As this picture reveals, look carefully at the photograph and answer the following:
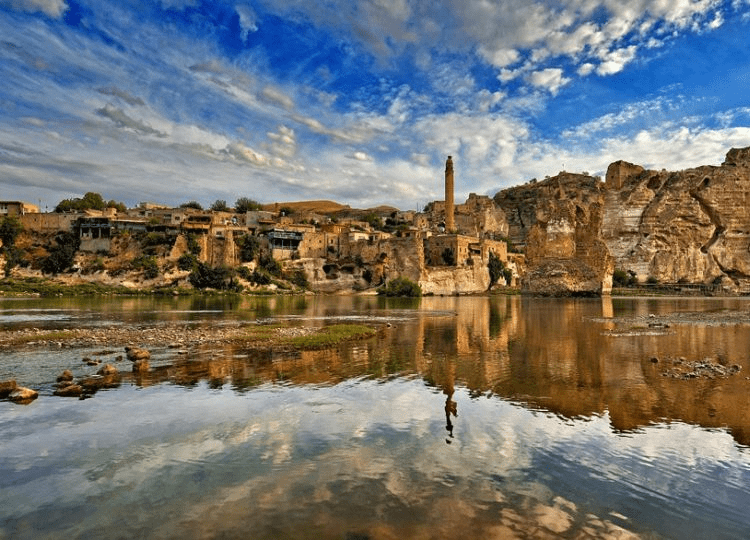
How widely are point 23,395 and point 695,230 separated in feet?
316

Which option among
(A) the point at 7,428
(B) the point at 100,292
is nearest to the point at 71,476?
(A) the point at 7,428

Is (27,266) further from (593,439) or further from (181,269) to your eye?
(593,439)

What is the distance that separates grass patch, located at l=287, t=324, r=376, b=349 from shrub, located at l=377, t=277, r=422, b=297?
135 ft

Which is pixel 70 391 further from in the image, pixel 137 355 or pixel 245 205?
pixel 245 205

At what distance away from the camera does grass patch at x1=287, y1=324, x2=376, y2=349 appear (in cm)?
1694

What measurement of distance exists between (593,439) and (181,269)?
6018 cm

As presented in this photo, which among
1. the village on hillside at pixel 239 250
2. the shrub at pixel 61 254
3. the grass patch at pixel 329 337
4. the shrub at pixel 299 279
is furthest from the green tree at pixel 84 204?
the grass patch at pixel 329 337

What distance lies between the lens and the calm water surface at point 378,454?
194 inches

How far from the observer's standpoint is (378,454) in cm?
679

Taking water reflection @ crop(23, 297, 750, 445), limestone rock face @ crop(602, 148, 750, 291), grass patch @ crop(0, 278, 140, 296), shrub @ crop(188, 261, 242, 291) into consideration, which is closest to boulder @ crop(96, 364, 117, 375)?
water reflection @ crop(23, 297, 750, 445)

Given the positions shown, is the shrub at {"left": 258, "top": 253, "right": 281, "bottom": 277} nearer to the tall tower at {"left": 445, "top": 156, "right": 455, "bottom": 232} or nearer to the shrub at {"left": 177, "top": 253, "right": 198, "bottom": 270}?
the shrub at {"left": 177, "top": 253, "right": 198, "bottom": 270}

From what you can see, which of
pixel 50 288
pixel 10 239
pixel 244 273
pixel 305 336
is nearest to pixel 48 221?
pixel 10 239

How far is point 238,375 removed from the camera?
11.9 meters

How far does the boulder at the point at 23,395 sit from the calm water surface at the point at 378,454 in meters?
0.22
